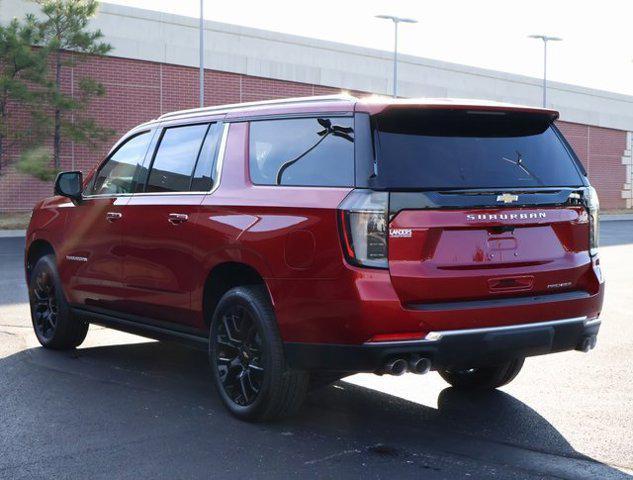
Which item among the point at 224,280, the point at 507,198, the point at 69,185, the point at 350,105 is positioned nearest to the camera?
the point at 507,198

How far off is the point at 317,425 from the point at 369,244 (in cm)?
127

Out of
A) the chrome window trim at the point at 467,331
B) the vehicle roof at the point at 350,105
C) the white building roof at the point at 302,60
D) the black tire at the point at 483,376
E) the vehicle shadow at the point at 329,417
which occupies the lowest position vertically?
the vehicle shadow at the point at 329,417

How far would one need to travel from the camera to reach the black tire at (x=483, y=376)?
20.3 ft

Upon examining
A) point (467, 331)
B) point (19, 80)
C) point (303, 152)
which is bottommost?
point (467, 331)

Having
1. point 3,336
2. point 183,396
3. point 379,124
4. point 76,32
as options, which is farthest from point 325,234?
point 76,32

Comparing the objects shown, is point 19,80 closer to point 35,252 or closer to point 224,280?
point 35,252

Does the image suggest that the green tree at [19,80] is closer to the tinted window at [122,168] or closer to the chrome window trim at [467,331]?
the tinted window at [122,168]

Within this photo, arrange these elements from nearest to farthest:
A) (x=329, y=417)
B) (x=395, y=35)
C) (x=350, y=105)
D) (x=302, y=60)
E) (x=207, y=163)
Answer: (x=350, y=105) < (x=329, y=417) < (x=207, y=163) < (x=302, y=60) < (x=395, y=35)

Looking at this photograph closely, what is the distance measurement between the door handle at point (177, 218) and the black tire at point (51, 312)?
190 centimetres

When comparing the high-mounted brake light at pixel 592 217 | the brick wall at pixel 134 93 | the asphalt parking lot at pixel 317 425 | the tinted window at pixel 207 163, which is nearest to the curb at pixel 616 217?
the brick wall at pixel 134 93

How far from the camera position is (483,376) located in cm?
629

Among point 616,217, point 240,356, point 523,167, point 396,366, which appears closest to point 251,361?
point 240,356

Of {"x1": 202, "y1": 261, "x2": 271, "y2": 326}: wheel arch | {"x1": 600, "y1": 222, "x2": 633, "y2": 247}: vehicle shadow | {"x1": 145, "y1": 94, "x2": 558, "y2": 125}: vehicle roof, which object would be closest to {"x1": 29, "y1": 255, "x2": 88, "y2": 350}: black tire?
{"x1": 202, "y1": 261, "x2": 271, "y2": 326}: wheel arch

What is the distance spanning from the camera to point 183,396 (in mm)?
6109
